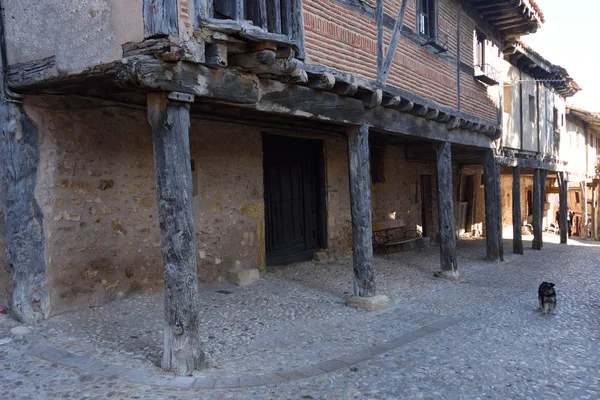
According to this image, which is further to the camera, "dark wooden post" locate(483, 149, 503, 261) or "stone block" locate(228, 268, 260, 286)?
"dark wooden post" locate(483, 149, 503, 261)

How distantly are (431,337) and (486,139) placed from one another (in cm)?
653

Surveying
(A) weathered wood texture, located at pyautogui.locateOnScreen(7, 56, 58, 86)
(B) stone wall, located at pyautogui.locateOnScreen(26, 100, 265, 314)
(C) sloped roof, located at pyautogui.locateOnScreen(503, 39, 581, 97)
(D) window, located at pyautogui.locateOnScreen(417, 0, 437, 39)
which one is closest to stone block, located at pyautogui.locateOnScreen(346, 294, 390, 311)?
(B) stone wall, located at pyautogui.locateOnScreen(26, 100, 265, 314)

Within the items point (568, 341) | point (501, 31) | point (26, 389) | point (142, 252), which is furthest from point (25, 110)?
point (501, 31)

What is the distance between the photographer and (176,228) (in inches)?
151

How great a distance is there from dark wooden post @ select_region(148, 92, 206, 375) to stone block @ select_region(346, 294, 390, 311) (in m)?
2.70

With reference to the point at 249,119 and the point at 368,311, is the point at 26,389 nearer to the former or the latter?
the point at 368,311

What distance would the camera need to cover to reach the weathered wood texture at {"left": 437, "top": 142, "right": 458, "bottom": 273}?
27.7 ft

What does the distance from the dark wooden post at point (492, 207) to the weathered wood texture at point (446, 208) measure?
94.7 inches

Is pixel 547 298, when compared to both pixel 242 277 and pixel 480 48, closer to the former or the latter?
pixel 242 277

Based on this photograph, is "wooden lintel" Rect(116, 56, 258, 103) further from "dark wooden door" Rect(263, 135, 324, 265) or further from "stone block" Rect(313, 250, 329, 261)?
"stone block" Rect(313, 250, 329, 261)

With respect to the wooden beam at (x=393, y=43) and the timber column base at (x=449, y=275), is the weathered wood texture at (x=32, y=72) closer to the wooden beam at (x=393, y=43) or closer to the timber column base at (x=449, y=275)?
the wooden beam at (x=393, y=43)

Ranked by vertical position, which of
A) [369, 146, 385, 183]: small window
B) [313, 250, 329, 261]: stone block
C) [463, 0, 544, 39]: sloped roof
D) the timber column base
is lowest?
the timber column base

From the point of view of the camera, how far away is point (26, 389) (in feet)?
11.7

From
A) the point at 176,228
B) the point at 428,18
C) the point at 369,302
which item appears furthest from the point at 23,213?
the point at 428,18
